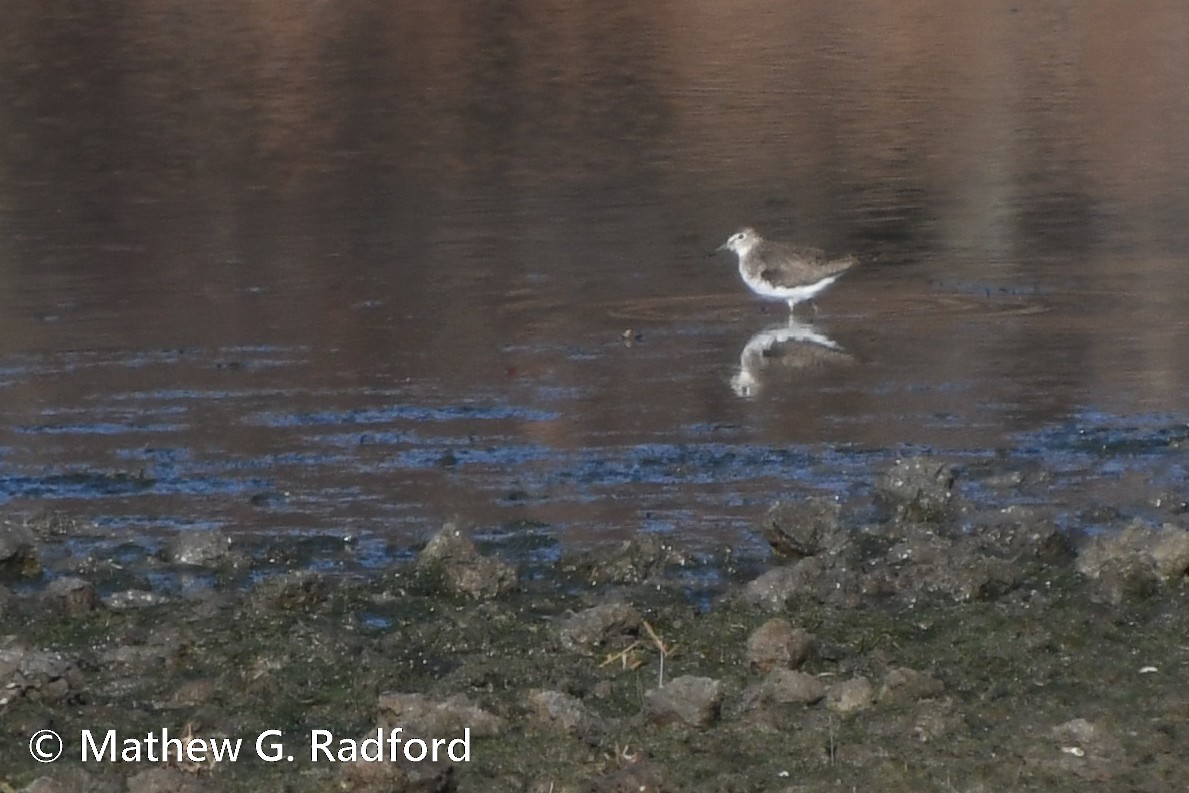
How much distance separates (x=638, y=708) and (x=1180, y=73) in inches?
957

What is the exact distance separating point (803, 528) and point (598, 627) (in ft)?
5.27

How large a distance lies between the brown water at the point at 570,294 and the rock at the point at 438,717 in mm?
2652

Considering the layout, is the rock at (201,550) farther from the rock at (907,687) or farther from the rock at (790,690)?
the rock at (907,687)

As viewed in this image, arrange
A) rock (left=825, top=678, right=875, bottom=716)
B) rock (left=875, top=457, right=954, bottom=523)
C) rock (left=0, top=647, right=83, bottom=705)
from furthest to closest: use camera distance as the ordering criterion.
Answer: rock (left=875, top=457, right=954, bottom=523)
rock (left=0, top=647, right=83, bottom=705)
rock (left=825, top=678, right=875, bottom=716)

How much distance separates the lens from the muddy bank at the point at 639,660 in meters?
5.83

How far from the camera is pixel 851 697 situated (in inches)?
247

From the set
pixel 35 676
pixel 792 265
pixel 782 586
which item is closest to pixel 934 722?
pixel 782 586

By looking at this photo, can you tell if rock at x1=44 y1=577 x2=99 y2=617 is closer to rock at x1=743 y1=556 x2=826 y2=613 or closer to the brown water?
the brown water

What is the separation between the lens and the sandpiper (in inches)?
547

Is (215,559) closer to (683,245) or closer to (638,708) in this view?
(638,708)

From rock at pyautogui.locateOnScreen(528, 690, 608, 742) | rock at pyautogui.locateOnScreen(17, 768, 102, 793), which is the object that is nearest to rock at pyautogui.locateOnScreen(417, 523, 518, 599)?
rock at pyautogui.locateOnScreen(528, 690, 608, 742)

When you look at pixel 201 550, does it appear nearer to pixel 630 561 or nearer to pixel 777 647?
pixel 630 561

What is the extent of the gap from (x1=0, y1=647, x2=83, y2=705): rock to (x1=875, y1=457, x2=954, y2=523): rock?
3562mm

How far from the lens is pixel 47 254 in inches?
656
